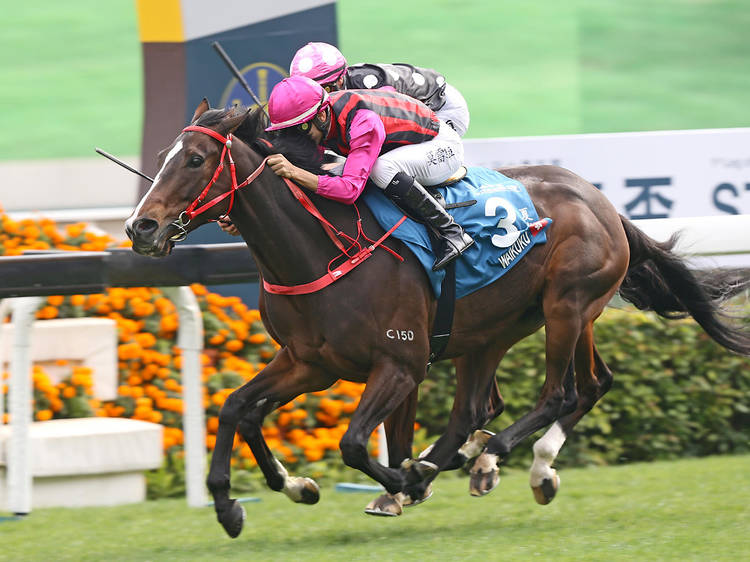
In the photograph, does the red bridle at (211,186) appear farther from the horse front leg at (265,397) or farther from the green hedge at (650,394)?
the green hedge at (650,394)

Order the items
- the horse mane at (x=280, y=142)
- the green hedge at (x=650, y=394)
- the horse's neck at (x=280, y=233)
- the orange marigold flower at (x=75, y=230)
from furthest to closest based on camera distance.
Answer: the orange marigold flower at (x=75, y=230) < the green hedge at (x=650, y=394) < the horse mane at (x=280, y=142) < the horse's neck at (x=280, y=233)

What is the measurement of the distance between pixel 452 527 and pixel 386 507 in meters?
0.34

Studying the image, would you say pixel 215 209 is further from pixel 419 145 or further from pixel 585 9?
pixel 585 9

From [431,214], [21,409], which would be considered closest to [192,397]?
[21,409]

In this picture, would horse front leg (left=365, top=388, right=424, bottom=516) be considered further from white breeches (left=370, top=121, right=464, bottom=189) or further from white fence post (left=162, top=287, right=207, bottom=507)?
white breeches (left=370, top=121, right=464, bottom=189)

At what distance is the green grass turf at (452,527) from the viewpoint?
4.64 metres

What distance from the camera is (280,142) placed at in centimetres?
481

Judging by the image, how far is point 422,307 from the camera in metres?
4.88

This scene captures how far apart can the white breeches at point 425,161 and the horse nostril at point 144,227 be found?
93cm

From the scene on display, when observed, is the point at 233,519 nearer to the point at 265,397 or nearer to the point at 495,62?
the point at 265,397

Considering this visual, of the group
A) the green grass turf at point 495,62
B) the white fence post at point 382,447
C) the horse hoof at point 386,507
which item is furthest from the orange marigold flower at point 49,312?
the green grass turf at point 495,62

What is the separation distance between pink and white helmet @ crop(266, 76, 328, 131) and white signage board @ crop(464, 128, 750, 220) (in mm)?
2943

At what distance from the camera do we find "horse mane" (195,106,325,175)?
4773mm

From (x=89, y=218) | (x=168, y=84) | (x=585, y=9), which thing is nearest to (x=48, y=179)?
(x=89, y=218)
